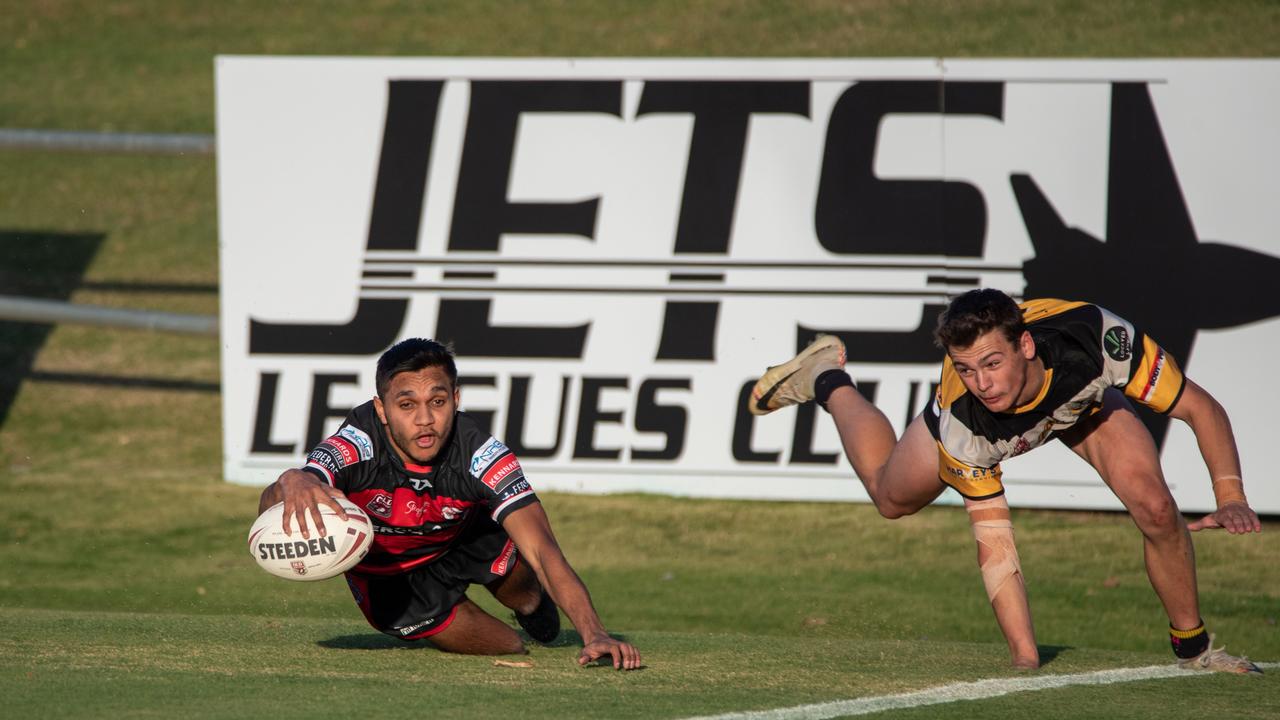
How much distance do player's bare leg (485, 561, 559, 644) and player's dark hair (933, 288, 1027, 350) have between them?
2.34m

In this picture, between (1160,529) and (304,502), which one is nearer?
(304,502)

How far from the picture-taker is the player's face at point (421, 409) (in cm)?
584

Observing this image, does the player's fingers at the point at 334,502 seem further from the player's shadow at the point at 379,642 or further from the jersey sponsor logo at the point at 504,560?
the jersey sponsor logo at the point at 504,560

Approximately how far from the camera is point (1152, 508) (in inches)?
240

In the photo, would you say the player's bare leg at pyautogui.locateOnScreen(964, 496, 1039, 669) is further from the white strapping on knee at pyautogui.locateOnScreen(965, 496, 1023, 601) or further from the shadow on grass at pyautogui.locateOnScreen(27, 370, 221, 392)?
the shadow on grass at pyautogui.locateOnScreen(27, 370, 221, 392)

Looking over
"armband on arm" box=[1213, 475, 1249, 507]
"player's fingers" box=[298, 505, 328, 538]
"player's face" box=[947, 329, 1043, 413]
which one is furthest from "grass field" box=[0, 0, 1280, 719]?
"player's face" box=[947, 329, 1043, 413]

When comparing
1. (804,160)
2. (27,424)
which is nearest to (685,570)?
(804,160)

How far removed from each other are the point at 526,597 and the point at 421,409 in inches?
58.2

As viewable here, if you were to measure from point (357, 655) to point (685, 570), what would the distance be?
4036mm

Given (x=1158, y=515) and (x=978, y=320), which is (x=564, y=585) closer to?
(x=978, y=320)

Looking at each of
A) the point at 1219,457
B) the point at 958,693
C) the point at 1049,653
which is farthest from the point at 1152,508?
the point at 958,693

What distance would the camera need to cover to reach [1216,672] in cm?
618

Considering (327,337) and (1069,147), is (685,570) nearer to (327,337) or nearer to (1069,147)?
(327,337)

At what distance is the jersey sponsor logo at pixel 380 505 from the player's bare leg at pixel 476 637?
70 cm
